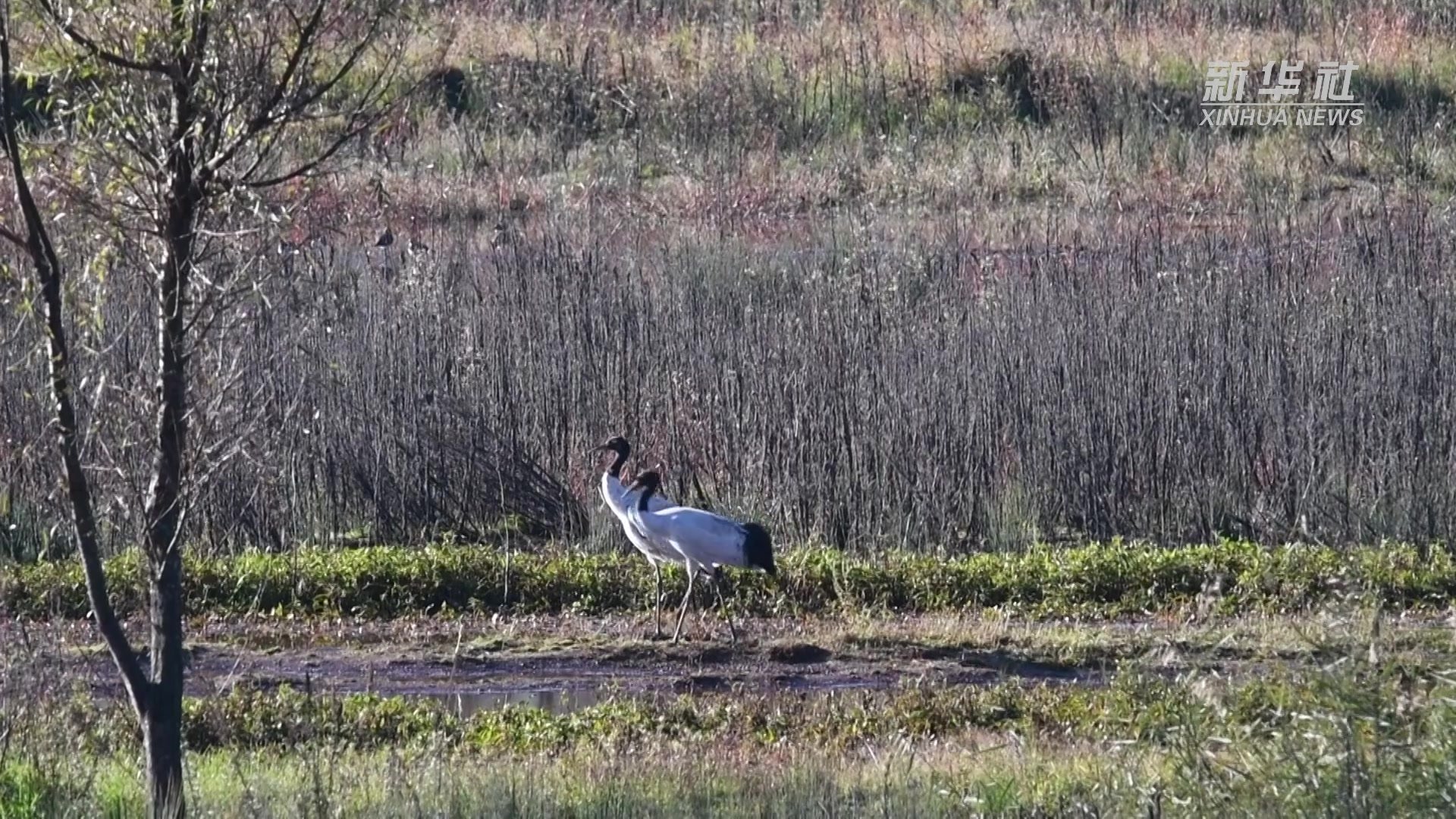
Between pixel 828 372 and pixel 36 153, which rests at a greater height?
pixel 36 153

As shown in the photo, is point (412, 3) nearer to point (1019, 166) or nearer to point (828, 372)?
point (828, 372)

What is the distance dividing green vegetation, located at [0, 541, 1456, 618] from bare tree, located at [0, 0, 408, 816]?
14.6 ft

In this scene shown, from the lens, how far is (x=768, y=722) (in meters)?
7.41

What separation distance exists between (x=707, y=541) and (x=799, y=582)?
684mm

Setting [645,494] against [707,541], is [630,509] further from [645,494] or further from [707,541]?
[707,541]

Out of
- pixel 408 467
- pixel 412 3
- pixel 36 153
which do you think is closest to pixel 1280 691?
pixel 412 3

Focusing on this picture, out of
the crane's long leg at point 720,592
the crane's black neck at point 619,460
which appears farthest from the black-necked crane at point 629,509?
the crane's long leg at point 720,592

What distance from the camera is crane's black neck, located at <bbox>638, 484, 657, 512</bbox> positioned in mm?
9646

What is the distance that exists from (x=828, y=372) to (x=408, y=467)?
8.07ft

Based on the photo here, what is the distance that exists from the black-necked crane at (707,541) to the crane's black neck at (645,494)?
145mm

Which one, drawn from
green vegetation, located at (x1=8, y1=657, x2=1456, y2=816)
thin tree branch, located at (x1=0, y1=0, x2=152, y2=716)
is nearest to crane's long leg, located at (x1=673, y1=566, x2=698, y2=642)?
green vegetation, located at (x1=8, y1=657, x2=1456, y2=816)

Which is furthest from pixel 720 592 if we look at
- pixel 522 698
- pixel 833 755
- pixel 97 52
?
pixel 97 52

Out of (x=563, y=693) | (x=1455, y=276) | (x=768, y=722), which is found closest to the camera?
(x=768, y=722)

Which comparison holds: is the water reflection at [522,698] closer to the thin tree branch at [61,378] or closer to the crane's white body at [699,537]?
the crane's white body at [699,537]
